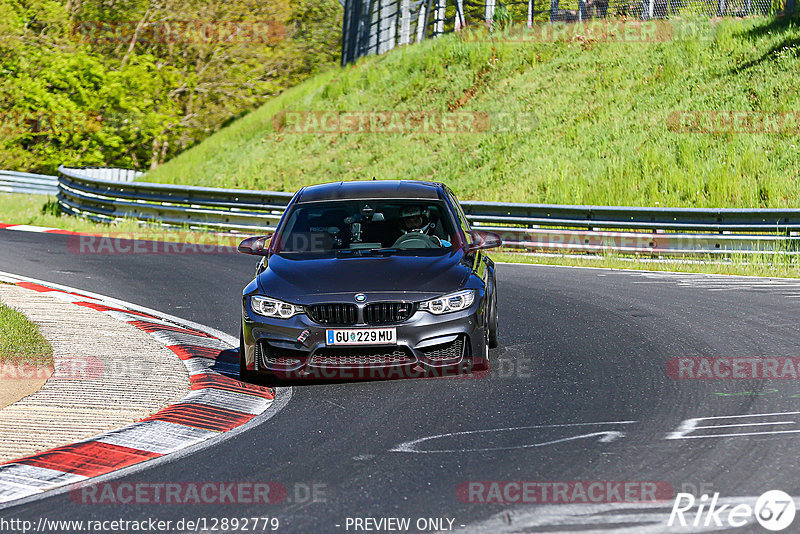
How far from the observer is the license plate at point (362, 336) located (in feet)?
26.3

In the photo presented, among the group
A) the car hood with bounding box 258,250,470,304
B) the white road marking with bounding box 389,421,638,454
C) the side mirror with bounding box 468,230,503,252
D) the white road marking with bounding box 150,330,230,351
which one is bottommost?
the white road marking with bounding box 150,330,230,351

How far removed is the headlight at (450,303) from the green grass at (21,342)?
3.26 meters

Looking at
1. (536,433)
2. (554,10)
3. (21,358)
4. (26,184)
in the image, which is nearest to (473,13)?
(554,10)

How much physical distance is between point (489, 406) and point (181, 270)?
986 cm

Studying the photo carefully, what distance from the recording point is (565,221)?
19.2m

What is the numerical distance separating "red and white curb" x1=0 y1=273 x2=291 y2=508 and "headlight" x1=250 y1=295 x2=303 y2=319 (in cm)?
58

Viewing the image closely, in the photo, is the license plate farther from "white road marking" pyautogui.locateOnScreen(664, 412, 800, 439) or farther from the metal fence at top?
the metal fence at top

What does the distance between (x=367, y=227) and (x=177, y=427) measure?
10.0 ft

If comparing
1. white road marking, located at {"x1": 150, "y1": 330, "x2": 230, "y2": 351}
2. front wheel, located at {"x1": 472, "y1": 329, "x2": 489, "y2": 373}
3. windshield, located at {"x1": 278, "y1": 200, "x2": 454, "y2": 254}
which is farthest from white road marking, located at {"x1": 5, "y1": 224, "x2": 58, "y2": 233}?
front wheel, located at {"x1": 472, "y1": 329, "x2": 489, "y2": 373}

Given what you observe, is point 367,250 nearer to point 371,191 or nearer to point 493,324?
point 371,191

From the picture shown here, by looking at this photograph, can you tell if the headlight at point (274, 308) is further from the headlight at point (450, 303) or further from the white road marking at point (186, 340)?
the white road marking at point (186, 340)

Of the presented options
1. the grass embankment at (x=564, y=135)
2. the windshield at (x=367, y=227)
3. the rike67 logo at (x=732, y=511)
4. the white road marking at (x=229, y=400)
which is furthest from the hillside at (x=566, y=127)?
the rike67 logo at (x=732, y=511)

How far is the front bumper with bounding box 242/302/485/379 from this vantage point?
8.09 meters

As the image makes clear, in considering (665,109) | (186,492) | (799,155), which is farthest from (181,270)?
(665,109)
